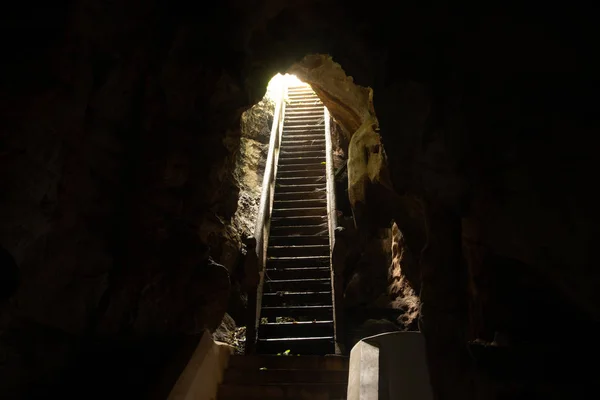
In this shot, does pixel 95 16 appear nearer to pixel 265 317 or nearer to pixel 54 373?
pixel 54 373

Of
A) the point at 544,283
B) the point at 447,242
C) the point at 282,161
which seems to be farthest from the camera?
the point at 282,161

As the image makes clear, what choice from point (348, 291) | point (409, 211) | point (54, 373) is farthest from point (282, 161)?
point (54, 373)

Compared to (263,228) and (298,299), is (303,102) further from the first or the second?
(298,299)

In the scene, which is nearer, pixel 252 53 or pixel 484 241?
pixel 484 241

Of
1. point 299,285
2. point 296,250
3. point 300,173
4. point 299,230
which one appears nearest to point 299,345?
point 299,285

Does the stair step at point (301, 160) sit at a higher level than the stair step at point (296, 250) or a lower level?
higher

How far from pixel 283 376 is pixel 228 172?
10.2ft

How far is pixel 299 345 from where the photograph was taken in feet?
21.9

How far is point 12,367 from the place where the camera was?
3.86 m

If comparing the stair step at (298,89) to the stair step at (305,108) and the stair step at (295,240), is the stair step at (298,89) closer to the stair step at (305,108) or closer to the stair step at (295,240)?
the stair step at (305,108)

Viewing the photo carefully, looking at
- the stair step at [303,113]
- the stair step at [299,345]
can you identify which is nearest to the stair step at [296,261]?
the stair step at [299,345]

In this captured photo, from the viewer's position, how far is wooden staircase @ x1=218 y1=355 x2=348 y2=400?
197 inches

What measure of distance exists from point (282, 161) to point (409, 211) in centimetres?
525

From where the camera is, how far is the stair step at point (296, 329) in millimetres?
6875
